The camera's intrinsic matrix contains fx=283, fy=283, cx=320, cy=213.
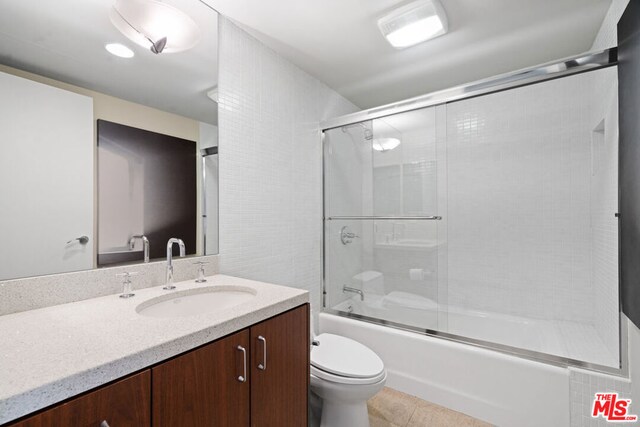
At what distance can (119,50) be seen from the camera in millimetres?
1218

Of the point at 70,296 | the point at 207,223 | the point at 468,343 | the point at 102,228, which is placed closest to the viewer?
the point at 70,296

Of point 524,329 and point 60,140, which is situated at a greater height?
point 60,140

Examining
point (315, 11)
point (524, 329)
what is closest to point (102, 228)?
point (315, 11)

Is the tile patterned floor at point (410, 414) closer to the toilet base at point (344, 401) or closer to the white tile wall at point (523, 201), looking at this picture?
the toilet base at point (344, 401)

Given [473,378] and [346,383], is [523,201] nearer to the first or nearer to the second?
[473,378]

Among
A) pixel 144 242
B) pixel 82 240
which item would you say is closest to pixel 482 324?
pixel 144 242

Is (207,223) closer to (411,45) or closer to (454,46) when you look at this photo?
(411,45)

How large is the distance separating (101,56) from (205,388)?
1.34 m

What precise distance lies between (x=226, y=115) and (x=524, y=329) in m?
2.61

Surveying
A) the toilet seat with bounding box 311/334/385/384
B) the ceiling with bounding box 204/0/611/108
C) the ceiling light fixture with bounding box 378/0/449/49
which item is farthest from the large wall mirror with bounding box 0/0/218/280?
the ceiling light fixture with bounding box 378/0/449/49

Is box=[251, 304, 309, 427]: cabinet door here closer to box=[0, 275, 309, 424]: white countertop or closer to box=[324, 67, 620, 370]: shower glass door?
box=[0, 275, 309, 424]: white countertop

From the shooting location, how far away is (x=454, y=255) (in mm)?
2631

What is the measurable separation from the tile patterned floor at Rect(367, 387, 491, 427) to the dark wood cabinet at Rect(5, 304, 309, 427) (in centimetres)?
79

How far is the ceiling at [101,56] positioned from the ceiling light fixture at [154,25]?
0.03 metres
